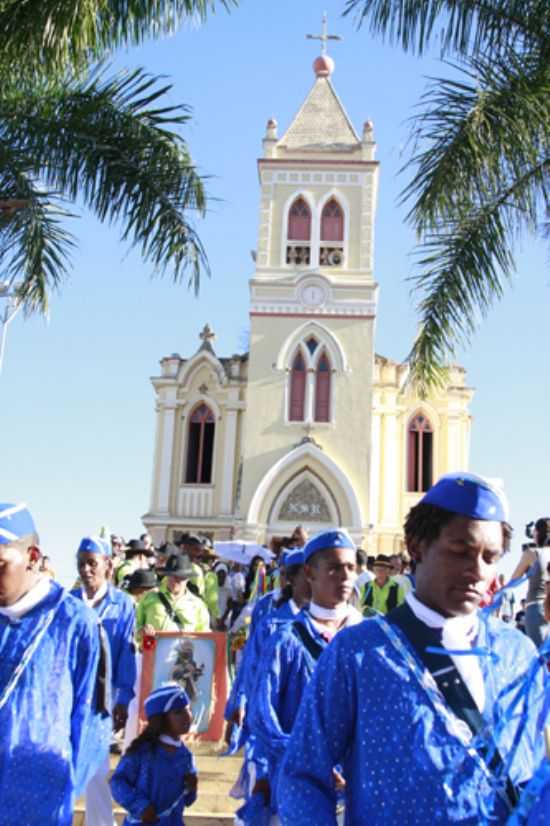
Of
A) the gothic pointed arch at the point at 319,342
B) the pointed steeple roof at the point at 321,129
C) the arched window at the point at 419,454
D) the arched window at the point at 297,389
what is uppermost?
the pointed steeple roof at the point at 321,129

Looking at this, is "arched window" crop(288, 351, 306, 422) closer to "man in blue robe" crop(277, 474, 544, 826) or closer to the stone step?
the stone step

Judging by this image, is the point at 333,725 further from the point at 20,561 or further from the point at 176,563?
the point at 176,563

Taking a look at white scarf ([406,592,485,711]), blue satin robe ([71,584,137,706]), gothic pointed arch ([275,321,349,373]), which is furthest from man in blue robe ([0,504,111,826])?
gothic pointed arch ([275,321,349,373])

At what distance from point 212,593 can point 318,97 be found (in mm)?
22158

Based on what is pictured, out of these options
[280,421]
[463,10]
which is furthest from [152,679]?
[280,421]

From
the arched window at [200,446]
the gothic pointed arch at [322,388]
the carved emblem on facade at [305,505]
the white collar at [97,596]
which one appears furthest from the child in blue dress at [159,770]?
the arched window at [200,446]

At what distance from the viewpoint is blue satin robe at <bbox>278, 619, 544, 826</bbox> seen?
2.05 m

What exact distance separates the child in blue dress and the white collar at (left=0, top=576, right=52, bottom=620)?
1.63 m

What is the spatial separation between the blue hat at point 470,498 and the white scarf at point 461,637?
25 cm

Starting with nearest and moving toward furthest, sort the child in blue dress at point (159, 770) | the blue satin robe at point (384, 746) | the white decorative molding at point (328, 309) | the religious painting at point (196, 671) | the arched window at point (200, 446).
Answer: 1. the blue satin robe at point (384, 746)
2. the child in blue dress at point (159, 770)
3. the religious painting at point (196, 671)
4. the white decorative molding at point (328, 309)
5. the arched window at point (200, 446)

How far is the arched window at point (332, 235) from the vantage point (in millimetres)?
27188

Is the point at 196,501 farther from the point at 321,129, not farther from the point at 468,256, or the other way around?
the point at 468,256

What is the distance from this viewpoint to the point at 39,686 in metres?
3.32

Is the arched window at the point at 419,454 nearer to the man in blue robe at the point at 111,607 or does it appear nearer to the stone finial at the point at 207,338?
the stone finial at the point at 207,338
